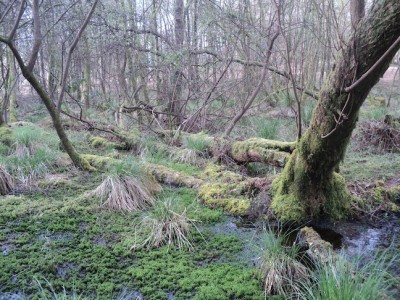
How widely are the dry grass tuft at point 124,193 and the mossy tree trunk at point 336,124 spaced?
1.50 metres

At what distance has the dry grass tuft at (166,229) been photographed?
3209 millimetres

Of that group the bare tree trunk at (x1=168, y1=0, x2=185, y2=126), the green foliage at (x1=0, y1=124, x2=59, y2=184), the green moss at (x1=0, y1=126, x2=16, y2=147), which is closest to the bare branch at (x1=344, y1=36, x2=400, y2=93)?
the green foliage at (x1=0, y1=124, x2=59, y2=184)

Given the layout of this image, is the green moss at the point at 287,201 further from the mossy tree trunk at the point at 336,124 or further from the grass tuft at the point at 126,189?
the grass tuft at the point at 126,189

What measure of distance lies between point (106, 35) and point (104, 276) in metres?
6.76

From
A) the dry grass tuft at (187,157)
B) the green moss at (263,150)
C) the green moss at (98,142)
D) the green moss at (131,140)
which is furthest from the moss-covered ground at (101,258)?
the green moss at (98,142)

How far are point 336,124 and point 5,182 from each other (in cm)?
383

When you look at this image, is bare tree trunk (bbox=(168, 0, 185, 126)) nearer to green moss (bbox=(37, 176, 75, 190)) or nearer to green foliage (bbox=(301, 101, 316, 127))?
green foliage (bbox=(301, 101, 316, 127))

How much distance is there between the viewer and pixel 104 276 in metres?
2.71

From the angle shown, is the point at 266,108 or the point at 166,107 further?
the point at 266,108

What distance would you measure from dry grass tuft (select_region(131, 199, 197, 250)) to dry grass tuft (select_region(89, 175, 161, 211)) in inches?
21.3

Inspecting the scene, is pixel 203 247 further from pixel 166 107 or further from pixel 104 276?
pixel 166 107

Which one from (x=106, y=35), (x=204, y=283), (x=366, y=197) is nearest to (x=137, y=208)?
→ (x=204, y=283)

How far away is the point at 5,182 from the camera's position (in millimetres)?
4371

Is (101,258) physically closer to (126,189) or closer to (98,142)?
(126,189)
